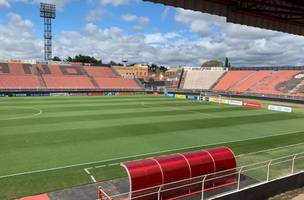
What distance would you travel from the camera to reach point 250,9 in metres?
12.7

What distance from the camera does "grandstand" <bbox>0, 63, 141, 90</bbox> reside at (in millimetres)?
73062

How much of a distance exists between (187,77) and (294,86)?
3789 centimetres

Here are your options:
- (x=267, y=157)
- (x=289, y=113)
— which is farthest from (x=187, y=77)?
(x=267, y=157)

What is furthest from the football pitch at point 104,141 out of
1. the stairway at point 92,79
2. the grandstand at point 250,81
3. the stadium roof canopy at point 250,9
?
the stairway at point 92,79

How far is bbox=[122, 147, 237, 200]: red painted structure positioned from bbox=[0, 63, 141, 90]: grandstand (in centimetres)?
6406

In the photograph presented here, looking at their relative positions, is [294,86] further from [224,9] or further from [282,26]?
[224,9]

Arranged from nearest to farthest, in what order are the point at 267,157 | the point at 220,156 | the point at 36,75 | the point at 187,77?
the point at 220,156, the point at 267,157, the point at 36,75, the point at 187,77

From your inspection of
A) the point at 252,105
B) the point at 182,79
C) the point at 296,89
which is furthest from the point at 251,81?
the point at 252,105

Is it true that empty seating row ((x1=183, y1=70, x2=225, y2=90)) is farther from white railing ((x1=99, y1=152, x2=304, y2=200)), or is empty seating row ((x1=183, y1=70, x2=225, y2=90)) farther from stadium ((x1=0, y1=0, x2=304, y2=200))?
white railing ((x1=99, y1=152, x2=304, y2=200))

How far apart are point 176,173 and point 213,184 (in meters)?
2.00

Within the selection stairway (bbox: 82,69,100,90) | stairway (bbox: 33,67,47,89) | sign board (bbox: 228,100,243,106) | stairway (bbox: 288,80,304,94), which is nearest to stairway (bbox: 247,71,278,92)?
stairway (bbox: 288,80,304,94)

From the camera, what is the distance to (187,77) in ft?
331

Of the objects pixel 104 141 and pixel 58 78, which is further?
pixel 58 78

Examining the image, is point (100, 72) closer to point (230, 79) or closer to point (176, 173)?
point (230, 79)
